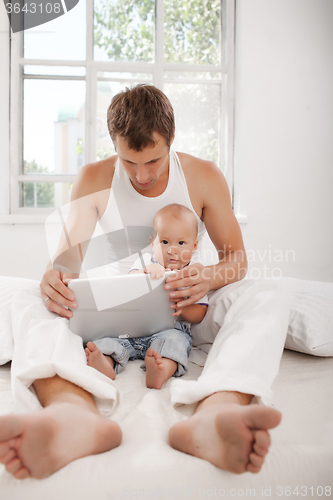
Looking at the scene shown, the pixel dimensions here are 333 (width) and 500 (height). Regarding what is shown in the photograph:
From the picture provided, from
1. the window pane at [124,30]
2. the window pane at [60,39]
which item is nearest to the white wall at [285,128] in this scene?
the window pane at [124,30]

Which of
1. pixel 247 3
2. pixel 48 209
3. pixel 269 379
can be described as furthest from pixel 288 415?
pixel 247 3

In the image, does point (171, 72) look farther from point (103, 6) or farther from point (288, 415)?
point (288, 415)

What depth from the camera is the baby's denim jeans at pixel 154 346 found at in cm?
97

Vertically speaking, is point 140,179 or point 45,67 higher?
point 45,67

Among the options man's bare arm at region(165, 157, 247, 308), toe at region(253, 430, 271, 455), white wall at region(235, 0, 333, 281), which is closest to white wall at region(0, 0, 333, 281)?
white wall at region(235, 0, 333, 281)

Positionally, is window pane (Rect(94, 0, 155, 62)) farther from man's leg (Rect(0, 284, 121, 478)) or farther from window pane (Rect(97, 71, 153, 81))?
man's leg (Rect(0, 284, 121, 478))

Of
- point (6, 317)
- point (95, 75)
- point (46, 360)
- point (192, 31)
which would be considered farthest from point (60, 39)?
point (46, 360)

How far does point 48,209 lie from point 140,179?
153cm

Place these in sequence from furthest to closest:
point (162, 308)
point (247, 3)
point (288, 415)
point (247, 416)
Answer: point (247, 3), point (162, 308), point (288, 415), point (247, 416)

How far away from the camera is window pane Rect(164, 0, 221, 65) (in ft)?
8.32

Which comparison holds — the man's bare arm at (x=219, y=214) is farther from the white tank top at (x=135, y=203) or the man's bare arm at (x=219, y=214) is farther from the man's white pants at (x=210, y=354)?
the man's white pants at (x=210, y=354)

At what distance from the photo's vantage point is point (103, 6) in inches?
97.9

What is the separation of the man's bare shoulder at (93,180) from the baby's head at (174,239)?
302 millimetres

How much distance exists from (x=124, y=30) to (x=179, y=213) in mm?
1885
